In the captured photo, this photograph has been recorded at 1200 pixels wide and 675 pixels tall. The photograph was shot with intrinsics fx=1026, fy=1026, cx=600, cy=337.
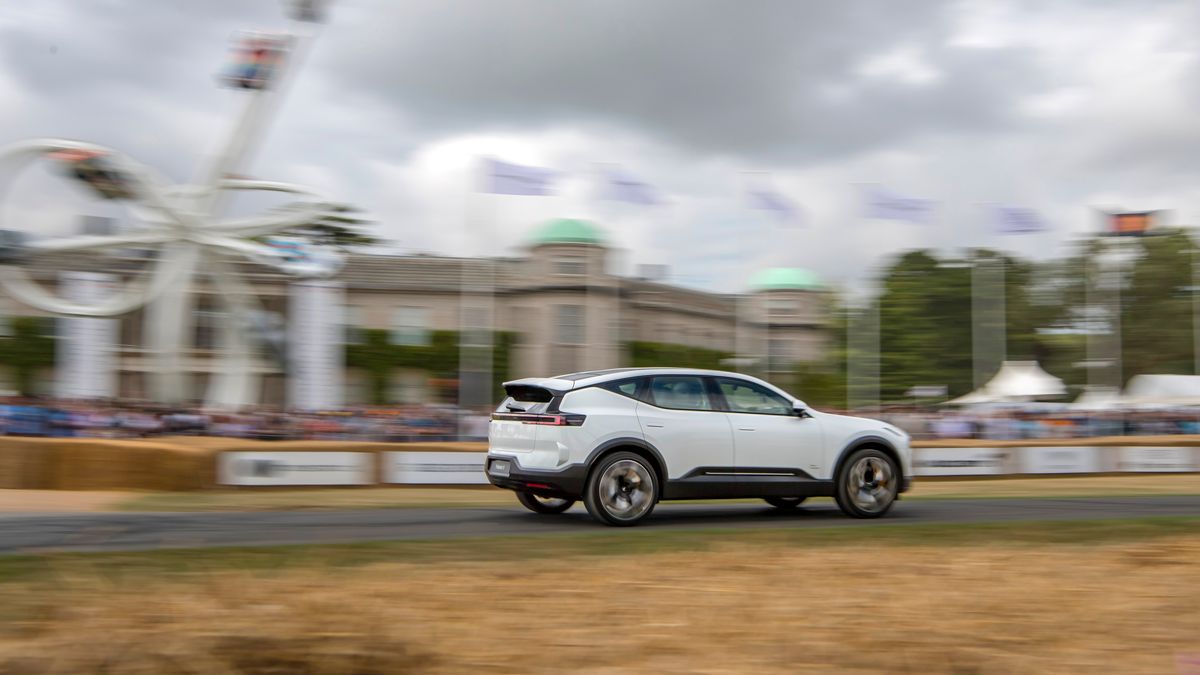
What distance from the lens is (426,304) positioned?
58969 millimetres

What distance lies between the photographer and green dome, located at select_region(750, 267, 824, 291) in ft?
225

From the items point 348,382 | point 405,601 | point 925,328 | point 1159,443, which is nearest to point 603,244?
point 348,382

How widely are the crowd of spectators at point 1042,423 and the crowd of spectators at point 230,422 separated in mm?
14618

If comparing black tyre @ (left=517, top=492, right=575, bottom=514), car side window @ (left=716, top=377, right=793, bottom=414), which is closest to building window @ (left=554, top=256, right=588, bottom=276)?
black tyre @ (left=517, top=492, right=575, bottom=514)

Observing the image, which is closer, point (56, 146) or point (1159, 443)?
point (1159, 443)

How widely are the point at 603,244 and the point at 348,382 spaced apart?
Result: 628 inches

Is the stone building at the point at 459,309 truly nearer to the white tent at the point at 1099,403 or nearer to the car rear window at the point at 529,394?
the white tent at the point at 1099,403

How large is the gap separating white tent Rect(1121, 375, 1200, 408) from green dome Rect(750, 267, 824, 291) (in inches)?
956

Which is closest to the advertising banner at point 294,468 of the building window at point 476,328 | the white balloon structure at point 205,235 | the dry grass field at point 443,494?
the dry grass field at point 443,494

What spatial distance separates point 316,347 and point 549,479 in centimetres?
3803

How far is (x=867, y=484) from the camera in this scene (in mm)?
11156

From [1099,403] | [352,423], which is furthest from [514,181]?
[1099,403]

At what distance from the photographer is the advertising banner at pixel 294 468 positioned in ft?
54.0

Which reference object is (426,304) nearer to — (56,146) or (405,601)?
(56,146)
